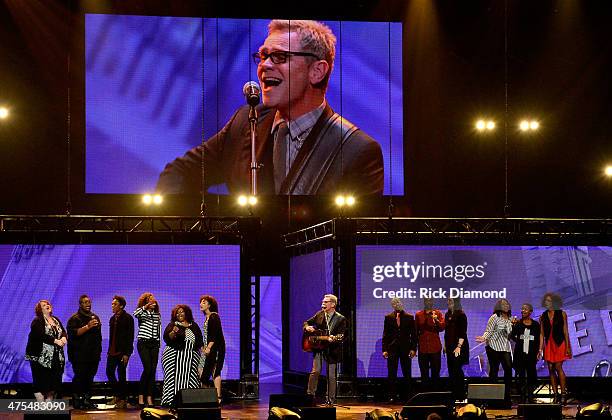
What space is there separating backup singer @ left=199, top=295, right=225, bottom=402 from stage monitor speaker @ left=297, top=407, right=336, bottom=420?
4.66 meters

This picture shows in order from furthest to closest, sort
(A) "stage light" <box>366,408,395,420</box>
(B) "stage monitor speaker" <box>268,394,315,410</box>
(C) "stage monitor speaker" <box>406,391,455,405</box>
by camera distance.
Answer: (C) "stage monitor speaker" <box>406,391,455,405</box>, (B) "stage monitor speaker" <box>268,394,315,410</box>, (A) "stage light" <box>366,408,395,420</box>

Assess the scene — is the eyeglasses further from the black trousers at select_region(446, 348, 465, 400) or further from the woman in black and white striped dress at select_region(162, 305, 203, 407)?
the woman in black and white striped dress at select_region(162, 305, 203, 407)

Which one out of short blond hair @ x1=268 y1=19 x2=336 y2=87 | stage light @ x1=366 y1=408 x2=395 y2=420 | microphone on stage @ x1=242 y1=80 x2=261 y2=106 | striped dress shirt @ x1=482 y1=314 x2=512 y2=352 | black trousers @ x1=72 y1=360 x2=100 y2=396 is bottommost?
stage light @ x1=366 y1=408 x2=395 y2=420

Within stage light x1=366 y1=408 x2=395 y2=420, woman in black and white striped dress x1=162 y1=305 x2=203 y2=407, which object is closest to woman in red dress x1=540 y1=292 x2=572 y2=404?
woman in black and white striped dress x1=162 y1=305 x2=203 y2=407

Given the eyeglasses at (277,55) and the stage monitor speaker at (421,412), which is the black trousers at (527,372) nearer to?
the stage monitor speaker at (421,412)

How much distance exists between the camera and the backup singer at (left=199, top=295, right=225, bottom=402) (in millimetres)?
14141

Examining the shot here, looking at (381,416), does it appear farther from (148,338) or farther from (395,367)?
(395,367)

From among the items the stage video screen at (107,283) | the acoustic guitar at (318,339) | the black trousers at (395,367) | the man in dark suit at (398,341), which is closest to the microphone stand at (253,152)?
the stage video screen at (107,283)

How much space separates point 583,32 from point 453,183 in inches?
165

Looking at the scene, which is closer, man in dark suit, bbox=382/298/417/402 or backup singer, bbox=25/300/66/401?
backup singer, bbox=25/300/66/401

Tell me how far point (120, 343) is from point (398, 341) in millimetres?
3945

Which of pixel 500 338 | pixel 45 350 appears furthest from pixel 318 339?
pixel 45 350

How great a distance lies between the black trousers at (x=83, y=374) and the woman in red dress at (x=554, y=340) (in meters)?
6.23

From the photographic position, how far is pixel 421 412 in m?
9.79
